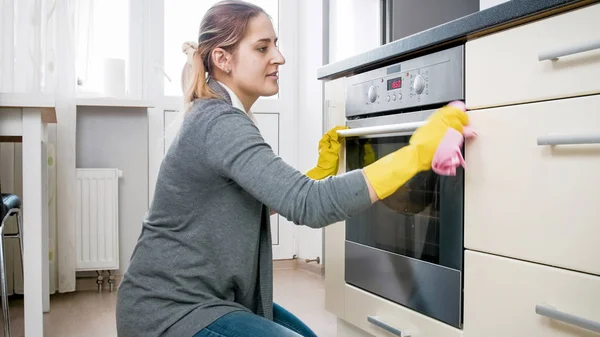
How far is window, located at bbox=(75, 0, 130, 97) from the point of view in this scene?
320 cm

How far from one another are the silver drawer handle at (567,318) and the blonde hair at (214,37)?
772mm

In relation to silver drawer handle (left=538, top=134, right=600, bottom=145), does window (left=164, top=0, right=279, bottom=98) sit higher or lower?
higher

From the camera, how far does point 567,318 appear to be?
111cm

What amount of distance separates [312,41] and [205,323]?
2.63 meters

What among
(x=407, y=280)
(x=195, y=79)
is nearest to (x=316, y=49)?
(x=407, y=280)

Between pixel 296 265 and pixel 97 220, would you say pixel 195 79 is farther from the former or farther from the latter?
pixel 296 265

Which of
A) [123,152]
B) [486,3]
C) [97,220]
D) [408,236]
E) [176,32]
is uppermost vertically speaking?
[176,32]

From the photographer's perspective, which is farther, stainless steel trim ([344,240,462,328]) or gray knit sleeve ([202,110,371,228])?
stainless steel trim ([344,240,462,328])

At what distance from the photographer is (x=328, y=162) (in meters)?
1.84

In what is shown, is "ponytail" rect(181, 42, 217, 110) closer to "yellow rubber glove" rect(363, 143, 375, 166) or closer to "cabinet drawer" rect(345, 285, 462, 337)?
"yellow rubber glove" rect(363, 143, 375, 166)

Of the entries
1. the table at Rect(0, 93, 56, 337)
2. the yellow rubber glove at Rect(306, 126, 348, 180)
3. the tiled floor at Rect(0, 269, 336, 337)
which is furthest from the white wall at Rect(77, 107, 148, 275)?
the yellow rubber glove at Rect(306, 126, 348, 180)

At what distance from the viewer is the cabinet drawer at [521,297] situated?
1109mm

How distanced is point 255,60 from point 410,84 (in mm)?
455

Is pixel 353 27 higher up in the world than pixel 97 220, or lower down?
higher up
